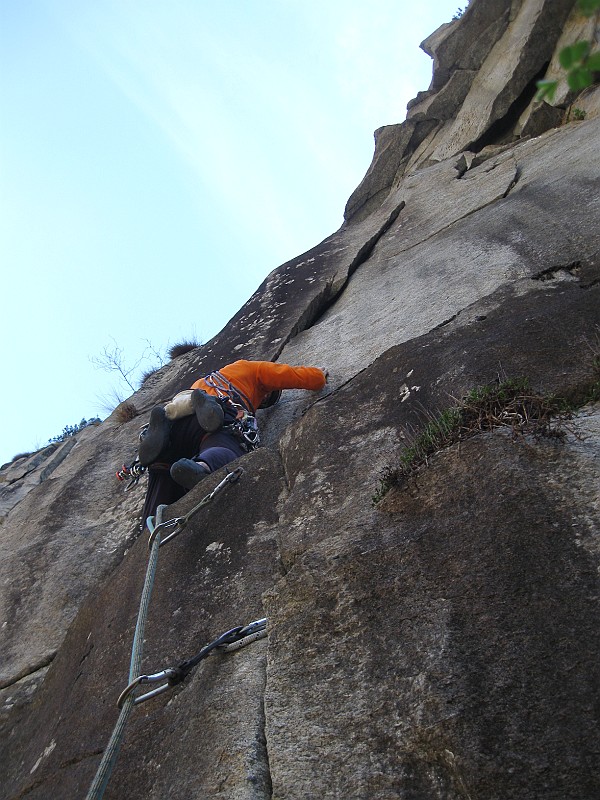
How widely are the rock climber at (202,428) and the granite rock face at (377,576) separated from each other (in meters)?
0.32

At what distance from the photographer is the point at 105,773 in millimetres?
2691

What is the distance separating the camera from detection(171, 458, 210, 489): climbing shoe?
5289 mm

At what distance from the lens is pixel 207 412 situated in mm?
6113

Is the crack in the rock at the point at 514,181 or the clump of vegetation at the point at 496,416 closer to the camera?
the clump of vegetation at the point at 496,416

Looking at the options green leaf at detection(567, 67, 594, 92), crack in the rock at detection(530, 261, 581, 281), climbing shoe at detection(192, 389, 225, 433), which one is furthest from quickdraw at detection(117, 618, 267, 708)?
crack in the rock at detection(530, 261, 581, 281)

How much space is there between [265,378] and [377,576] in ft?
12.7

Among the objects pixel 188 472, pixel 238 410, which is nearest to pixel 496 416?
pixel 188 472

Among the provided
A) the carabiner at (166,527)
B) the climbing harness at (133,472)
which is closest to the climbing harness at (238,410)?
the climbing harness at (133,472)

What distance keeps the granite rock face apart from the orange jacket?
0.72ft

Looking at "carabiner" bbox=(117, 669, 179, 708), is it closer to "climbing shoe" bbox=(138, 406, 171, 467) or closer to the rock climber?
the rock climber

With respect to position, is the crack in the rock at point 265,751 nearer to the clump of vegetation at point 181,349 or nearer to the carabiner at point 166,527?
the carabiner at point 166,527

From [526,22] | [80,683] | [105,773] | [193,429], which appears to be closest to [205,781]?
[105,773]

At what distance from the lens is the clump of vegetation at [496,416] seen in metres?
3.35

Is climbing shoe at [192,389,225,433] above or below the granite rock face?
above
